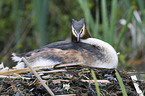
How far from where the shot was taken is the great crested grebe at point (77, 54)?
226 cm

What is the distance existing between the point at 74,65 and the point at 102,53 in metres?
0.41

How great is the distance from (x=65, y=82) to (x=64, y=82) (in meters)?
0.01

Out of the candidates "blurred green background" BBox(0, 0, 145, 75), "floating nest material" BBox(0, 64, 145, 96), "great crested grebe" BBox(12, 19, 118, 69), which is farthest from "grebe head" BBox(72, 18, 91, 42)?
"blurred green background" BBox(0, 0, 145, 75)

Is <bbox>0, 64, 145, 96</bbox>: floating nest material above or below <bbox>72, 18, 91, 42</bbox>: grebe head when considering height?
below

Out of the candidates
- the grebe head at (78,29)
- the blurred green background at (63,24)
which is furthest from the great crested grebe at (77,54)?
the blurred green background at (63,24)

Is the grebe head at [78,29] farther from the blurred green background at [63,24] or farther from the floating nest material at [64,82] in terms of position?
the blurred green background at [63,24]

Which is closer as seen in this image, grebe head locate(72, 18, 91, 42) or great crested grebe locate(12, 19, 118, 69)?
great crested grebe locate(12, 19, 118, 69)

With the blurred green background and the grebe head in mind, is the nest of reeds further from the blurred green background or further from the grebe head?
the blurred green background

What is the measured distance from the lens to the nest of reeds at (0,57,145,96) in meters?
1.96

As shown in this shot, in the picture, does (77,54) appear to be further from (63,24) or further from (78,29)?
(63,24)

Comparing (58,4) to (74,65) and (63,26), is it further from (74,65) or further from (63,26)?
(74,65)

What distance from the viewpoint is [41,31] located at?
4.27 meters

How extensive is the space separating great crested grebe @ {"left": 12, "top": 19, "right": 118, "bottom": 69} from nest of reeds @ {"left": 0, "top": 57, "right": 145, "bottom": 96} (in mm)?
93

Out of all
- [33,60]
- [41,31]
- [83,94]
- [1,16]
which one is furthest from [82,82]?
[1,16]
